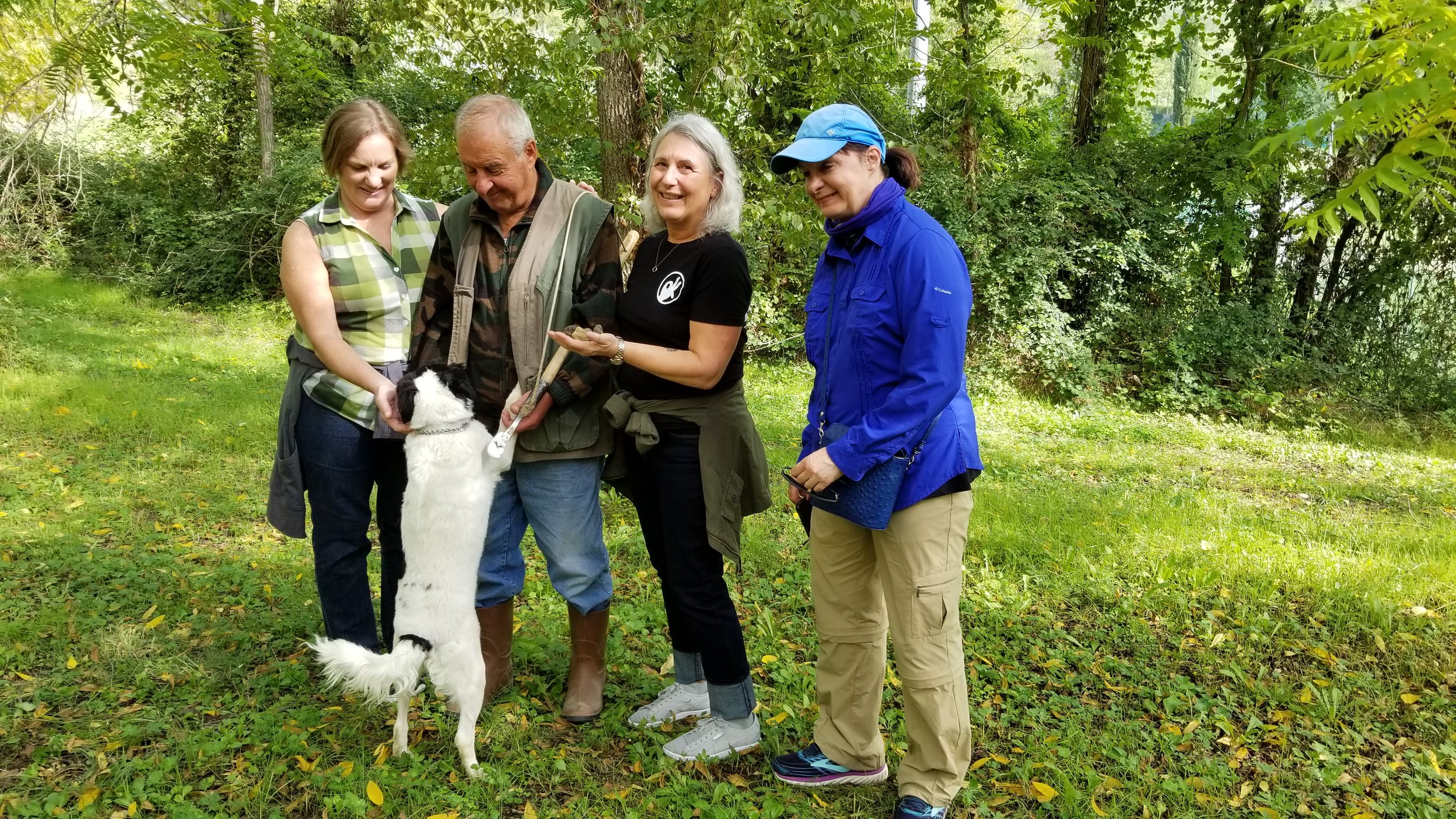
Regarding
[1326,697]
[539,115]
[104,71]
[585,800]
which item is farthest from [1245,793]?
[104,71]

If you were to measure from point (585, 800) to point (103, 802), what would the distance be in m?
1.40

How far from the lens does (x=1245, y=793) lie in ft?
9.67

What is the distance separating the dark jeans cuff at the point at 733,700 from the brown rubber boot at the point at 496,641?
0.81 meters

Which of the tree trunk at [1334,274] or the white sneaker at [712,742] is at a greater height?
the tree trunk at [1334,274]

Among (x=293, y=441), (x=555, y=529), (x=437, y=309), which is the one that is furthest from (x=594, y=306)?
(x=293, y=441)

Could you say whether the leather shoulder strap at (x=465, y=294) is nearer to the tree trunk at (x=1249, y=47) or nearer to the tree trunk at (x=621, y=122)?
the tree trunk at (x=621, y=122)

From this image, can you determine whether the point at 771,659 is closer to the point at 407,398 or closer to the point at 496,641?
the point at 496,641

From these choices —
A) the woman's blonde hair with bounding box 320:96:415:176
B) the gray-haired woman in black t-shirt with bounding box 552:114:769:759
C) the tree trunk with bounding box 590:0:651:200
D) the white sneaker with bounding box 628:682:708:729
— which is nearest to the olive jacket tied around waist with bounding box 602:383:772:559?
the gray-haired woman in black t-shirt with bounding box 552:114:769:759

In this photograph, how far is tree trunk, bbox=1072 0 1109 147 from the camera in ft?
37.6

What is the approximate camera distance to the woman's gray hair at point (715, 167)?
268 cm

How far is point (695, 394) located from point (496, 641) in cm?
126

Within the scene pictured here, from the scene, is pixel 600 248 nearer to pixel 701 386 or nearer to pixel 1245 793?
pixel 701 386

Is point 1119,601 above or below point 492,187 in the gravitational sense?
below

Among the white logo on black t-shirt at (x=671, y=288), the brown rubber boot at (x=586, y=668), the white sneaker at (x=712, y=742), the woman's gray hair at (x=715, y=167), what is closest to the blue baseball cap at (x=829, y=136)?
the woman's gray hair at (x=715, y=167)
